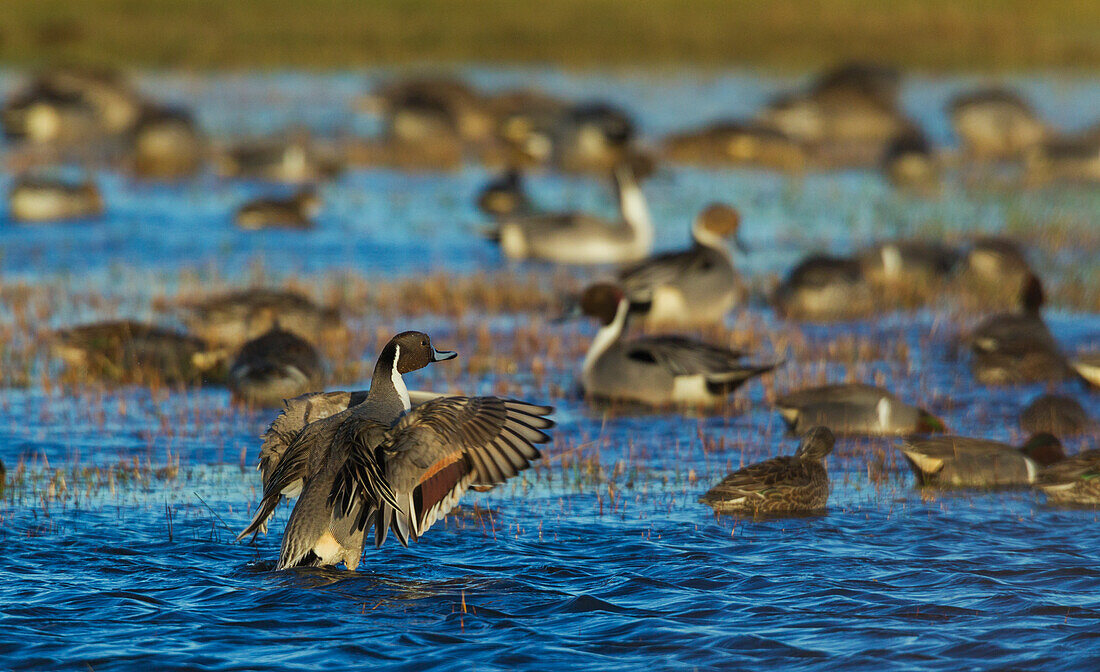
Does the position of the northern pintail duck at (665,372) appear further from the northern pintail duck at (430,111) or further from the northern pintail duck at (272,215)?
the northern pintail duck at (430,111)

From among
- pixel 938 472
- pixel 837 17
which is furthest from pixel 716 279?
pixel 837 17

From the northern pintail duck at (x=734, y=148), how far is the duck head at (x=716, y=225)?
9778 mm

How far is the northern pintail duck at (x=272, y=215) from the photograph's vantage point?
1698 cm

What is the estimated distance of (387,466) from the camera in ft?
19.7

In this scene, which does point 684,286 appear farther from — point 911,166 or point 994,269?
point 911,166

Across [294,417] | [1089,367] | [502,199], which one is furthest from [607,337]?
[502,199]

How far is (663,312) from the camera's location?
39.9 ft

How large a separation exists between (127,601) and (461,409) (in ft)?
5.23

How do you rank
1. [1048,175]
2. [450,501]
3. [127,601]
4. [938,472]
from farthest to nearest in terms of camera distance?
[1048,175]
[938,472]
[450,501]
[127,601]

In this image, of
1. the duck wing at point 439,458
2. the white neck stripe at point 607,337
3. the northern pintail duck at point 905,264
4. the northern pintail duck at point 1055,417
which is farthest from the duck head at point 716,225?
the duck wing at point 439,458

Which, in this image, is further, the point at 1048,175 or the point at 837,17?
the point at 837,17

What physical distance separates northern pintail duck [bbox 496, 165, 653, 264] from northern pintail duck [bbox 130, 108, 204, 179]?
26.6 feet

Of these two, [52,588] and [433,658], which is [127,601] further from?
[433,658]

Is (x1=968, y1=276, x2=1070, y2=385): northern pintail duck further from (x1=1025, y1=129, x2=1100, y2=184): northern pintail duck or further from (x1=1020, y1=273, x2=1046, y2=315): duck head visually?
(x1=1025, y1=129, x2=1100, y2=184): northern pintail duck
